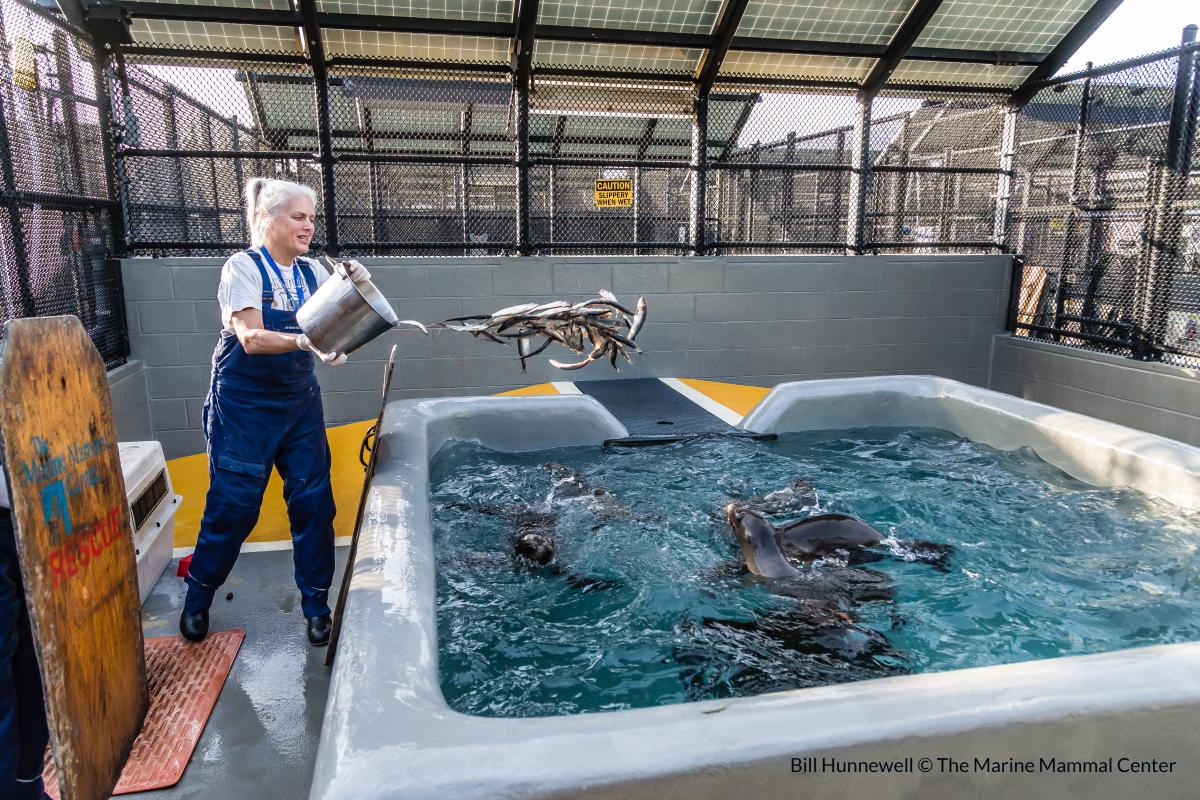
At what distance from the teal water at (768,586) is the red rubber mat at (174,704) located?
31.2 inches

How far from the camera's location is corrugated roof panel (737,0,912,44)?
6266mm

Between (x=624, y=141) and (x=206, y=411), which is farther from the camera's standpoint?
(x=624, y=141)

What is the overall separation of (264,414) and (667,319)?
4.37m

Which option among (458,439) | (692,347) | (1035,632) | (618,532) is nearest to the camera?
(1035,632)

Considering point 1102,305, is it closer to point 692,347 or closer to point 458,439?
point 692,347

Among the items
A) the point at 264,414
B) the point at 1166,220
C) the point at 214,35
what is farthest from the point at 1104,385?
the point at 214,35

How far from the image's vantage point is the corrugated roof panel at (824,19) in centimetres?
627

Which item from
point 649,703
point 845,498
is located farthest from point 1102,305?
point 649,703

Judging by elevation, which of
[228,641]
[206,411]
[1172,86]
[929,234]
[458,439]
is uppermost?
[1172,86]

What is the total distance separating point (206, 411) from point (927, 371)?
257 inches

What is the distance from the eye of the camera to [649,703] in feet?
7.55

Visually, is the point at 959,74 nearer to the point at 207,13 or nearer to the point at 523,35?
the point at 523,35

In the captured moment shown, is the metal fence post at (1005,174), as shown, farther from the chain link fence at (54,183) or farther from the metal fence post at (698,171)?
the chain link fence at (54,183)

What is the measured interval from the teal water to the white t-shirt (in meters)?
1.25
